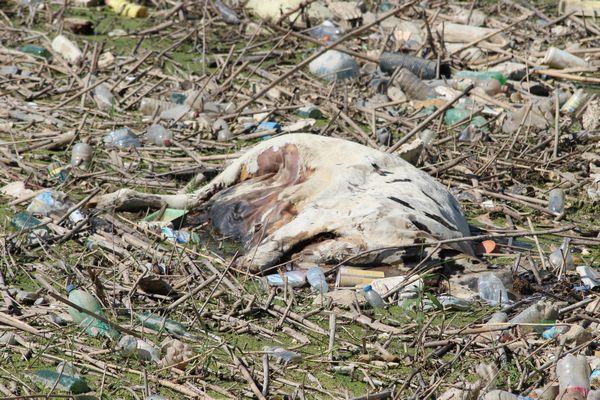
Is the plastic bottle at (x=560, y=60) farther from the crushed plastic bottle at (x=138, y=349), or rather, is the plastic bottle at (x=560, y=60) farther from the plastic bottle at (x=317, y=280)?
the crushed plastic bottle at (x=138, y=349)

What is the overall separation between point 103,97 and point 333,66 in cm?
200

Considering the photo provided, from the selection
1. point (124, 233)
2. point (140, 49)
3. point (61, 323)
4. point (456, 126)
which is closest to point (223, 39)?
point (140, 49)

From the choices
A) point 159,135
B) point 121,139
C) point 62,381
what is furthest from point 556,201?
point 62,381

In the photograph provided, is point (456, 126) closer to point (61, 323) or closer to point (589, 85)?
point (589, 85)

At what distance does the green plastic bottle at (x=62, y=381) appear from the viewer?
332 cm

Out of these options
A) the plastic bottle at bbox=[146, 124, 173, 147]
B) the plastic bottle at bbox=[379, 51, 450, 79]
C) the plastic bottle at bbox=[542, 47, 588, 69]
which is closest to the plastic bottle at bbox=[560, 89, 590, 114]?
the plastic bottle at bbox=[542, 47, 588, 69]

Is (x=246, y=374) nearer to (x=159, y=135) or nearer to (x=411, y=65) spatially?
(x=159, y=135)

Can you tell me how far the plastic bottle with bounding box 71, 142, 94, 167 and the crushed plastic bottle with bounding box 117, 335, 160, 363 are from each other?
8.32 ft

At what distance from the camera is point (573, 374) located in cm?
346

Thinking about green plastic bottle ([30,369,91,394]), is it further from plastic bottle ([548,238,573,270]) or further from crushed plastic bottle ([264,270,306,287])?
plastic bottle ([548,238,573,270])

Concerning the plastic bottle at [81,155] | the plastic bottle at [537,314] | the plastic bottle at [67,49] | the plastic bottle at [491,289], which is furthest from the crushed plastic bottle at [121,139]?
the plastic bottle at [537,314]

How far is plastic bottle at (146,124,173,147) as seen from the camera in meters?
6.51

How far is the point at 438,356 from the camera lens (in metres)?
3.77

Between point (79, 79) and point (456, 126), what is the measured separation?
310 centimetres
